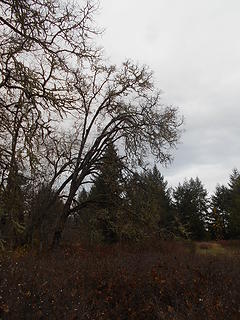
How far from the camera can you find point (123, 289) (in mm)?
8695

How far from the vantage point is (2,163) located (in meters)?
4.32

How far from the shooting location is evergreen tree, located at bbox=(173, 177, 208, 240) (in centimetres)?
4609

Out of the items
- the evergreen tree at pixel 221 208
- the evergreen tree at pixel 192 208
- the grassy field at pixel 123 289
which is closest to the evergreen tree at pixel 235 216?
the evergreen tree at pixel 221 208

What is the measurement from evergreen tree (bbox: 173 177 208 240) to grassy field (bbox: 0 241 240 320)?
33762 millimetres

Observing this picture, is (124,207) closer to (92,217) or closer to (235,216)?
(92,217)

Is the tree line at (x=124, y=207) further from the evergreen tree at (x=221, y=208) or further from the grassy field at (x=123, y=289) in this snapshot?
the evergreen tree at (x=221, y=208)

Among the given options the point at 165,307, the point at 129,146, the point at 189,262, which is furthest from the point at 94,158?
the point at 165,307

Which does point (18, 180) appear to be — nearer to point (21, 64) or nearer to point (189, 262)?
point (21, 64)

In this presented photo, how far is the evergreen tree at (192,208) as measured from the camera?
1815 inches

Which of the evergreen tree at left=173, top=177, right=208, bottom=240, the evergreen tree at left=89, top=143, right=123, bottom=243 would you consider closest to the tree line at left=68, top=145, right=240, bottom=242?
the evergreen tree at left=89, top=143, right=123, bottom=243

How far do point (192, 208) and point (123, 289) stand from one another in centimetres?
3972

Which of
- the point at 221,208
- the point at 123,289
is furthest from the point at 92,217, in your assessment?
the point at 221,208

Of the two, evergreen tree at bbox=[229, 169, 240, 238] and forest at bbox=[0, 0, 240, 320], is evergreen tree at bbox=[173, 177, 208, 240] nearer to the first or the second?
evergreen tree at bbox=[229, 169, 240, 238]

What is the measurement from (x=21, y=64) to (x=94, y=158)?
1282 cm
